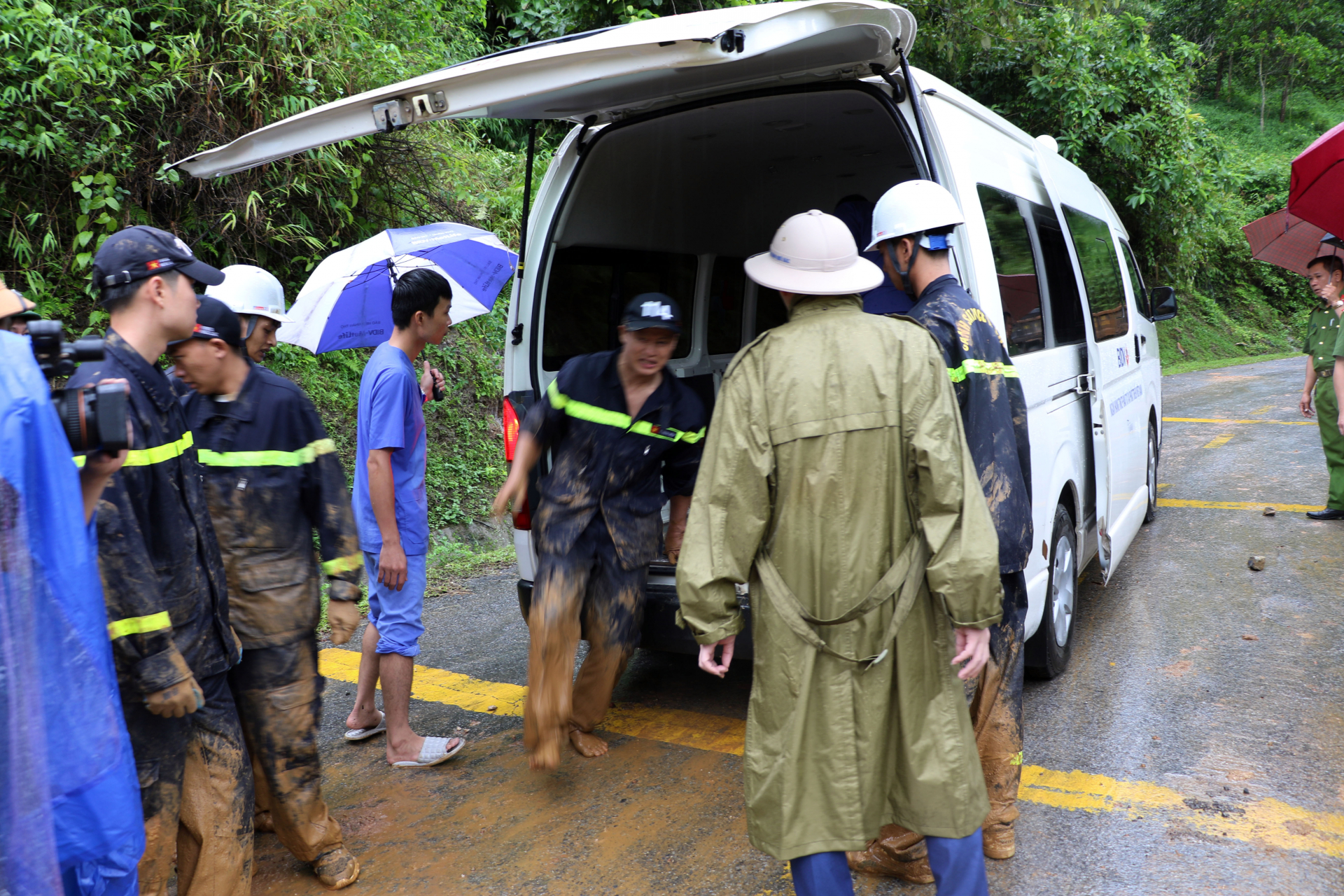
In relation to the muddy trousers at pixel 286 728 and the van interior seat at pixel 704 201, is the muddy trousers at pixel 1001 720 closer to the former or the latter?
the van interior seat at pixel 704 201

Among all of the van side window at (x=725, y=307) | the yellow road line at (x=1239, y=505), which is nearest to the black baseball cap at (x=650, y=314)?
the van side window at (x=725, y=307)

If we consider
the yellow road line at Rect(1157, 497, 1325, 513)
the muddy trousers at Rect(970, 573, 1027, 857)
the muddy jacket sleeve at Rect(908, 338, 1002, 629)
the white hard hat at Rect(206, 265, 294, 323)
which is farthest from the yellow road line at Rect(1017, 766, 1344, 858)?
the yellow road line at Rect(1157, 497, 1325, 513)

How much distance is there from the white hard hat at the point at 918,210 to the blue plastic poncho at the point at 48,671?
2.18 m

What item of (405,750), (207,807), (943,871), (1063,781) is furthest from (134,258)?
(1063,781)

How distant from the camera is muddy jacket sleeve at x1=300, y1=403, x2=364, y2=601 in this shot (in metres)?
2.83

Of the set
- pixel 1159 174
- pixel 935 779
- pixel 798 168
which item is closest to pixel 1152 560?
pixel 798 168

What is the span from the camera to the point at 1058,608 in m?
4.05

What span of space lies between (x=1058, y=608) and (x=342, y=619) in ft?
9.39

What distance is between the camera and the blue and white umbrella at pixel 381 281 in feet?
13.9

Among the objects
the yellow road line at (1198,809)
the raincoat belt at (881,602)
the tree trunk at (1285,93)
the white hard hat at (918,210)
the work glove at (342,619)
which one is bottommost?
the yellow road line at (1198,809)

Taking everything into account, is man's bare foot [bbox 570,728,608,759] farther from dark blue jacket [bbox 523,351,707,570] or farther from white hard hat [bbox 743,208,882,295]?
white hard hat [bbox 743,208,882,295]

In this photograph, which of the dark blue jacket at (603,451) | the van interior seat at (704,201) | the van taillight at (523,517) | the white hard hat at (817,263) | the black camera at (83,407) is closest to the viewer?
the black camera at (83,407)

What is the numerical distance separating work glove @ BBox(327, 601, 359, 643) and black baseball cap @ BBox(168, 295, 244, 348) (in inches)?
31.4

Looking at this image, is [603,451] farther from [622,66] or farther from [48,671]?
[48,671]
